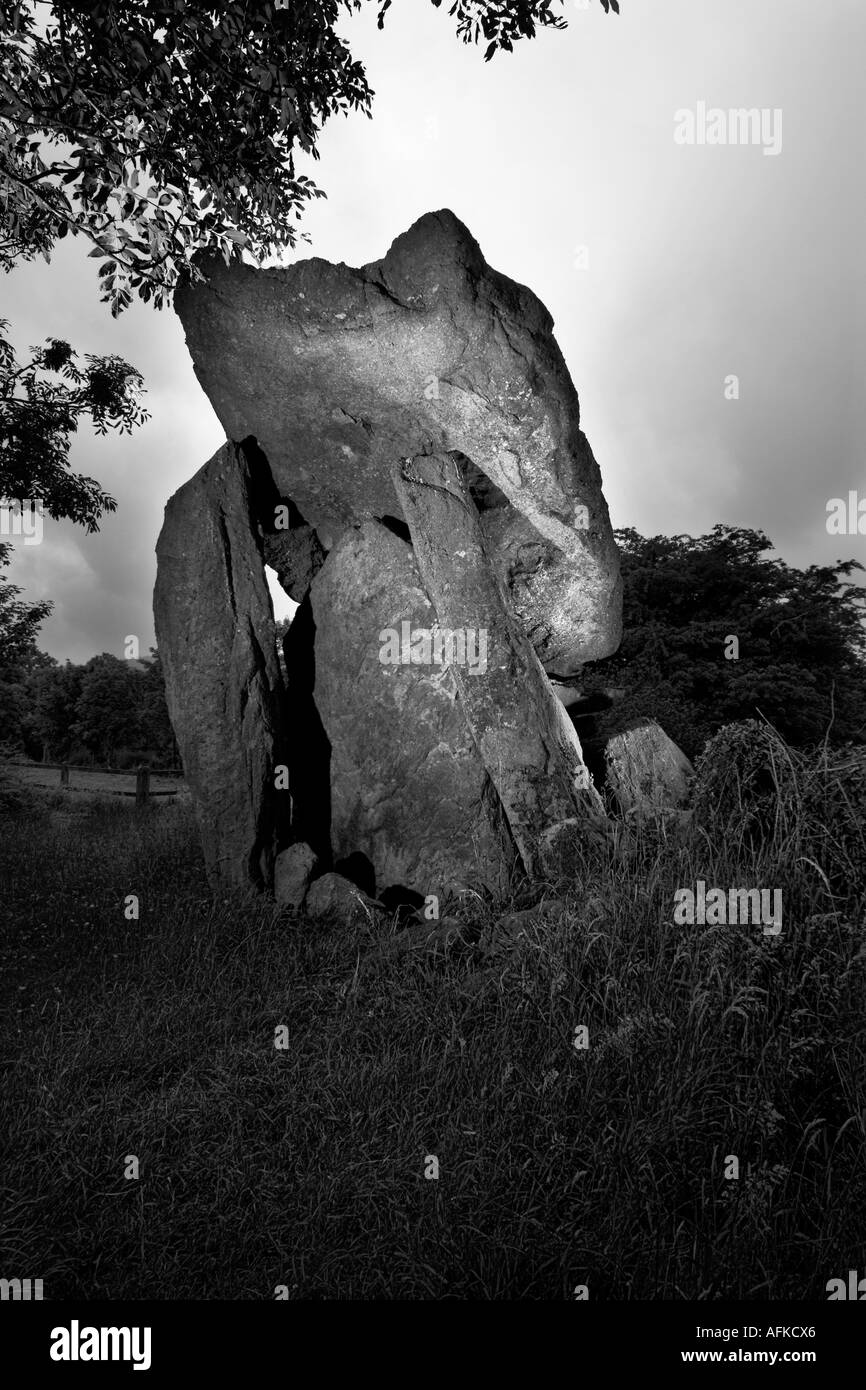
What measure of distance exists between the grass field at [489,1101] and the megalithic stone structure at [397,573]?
134 cm

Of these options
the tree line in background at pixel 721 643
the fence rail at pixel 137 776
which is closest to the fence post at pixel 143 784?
the fence rail at pixel 137 776

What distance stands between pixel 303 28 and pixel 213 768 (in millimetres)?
6002

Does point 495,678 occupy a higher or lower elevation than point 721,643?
lower

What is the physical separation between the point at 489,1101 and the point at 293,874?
313 cm

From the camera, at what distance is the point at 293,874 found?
256 inches

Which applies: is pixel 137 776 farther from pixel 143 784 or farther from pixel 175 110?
pixel 175 110

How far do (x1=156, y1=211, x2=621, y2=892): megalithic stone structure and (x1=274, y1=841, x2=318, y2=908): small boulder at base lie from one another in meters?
0.19

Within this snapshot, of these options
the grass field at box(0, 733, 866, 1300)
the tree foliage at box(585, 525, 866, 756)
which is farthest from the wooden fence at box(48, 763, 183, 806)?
the grass field at box(0, 733, 866, 1300)

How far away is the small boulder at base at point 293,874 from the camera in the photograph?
6406 millimetres

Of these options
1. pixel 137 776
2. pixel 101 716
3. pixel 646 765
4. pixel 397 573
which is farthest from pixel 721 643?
pixel 101 716

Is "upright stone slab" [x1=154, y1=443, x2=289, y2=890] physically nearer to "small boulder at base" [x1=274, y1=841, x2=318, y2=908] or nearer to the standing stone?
"small boulder at base" [x1=274, y1=841, x2=318, y2=908]

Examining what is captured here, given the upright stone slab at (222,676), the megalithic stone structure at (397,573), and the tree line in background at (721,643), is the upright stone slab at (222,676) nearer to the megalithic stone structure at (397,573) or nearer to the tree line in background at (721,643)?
the megalithic stone structure at (397,573)

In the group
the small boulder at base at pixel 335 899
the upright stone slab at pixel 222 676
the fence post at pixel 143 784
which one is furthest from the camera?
the fence post at pixel 143 784

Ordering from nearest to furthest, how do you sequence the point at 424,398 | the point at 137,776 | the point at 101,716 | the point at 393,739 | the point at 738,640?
the point at 424,398 → the point at 393,739 → the point at 738,640 → the point at 137,776 → the point at 101,716
